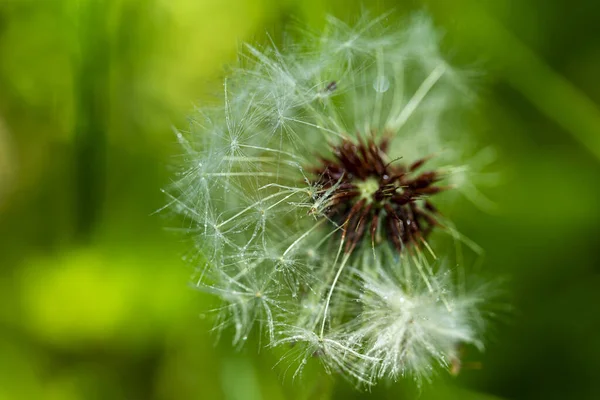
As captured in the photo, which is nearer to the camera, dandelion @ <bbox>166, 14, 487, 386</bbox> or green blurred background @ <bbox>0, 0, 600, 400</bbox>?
dandelion @ <bbox>166, 14, 487, 386</bbox>

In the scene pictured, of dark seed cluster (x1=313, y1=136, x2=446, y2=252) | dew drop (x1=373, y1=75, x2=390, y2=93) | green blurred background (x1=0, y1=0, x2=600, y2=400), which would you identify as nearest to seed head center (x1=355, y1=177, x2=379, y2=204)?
dark seed cluster (x1=313, y1=136, x2=446, y2=252)

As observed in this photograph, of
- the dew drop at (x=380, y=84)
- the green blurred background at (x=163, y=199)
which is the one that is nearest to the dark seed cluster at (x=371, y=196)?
the dew drop at (x=380, y=84)

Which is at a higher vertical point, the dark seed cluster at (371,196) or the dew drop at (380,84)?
the dew drop at (380,84)

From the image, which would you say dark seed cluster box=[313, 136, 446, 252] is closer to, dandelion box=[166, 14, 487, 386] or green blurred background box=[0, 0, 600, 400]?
dandelion box=[166, 14, 487, 386]

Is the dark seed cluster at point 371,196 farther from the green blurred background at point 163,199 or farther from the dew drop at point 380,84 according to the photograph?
the green blurred background at point 163,199

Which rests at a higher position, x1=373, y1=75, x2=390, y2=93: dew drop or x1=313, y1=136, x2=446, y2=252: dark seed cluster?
x1=373, y1=75, x2=390, y2=93: dew drop

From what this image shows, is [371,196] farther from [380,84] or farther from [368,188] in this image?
[380,84]
